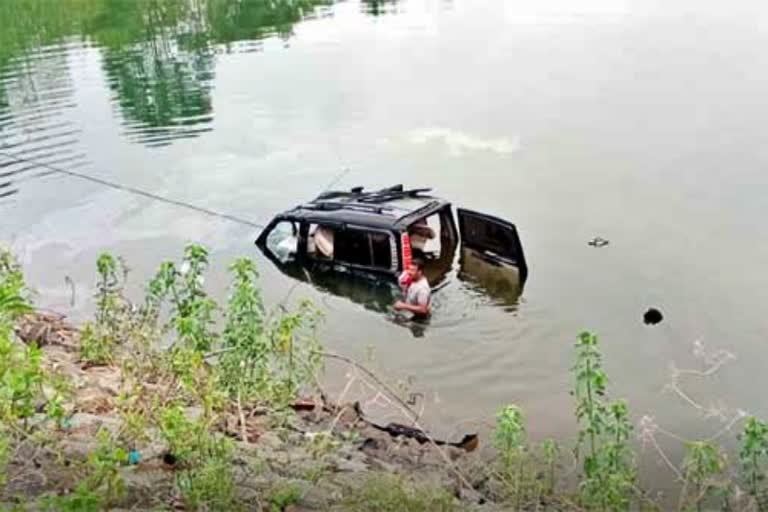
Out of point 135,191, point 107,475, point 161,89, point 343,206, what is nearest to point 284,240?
point 343,206

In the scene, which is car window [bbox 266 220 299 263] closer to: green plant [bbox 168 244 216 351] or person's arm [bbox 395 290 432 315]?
person's arm [bbox 395 290 432 315]

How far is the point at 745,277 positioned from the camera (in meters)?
16.9

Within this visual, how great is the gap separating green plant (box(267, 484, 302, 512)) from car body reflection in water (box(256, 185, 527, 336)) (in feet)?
28.3

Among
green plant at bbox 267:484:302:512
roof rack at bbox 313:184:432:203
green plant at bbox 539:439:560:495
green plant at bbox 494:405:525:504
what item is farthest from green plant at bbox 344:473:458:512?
roof rack at bbox 313:184:432:203

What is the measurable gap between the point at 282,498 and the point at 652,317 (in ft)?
31.6

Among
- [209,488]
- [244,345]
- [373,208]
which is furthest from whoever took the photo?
[373,208]

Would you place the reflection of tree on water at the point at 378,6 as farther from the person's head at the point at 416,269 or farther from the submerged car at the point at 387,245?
the person's head at the point at 416,269

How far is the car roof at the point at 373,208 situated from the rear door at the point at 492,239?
663 millimetres

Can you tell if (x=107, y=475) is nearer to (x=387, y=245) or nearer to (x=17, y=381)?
(x=17, y=381)

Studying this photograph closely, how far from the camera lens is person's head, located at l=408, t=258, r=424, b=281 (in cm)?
1698

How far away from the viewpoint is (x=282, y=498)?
7.81m

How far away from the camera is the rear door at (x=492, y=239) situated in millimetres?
17906

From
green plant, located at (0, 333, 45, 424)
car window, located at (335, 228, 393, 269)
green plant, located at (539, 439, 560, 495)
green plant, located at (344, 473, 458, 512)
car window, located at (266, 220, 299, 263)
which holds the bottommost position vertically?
car window, located at (266, 220, 299, 263)

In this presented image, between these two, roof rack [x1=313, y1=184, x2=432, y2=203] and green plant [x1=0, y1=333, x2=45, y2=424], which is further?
roof rack [x1=313, y1=184, x2=432, y2=203]
